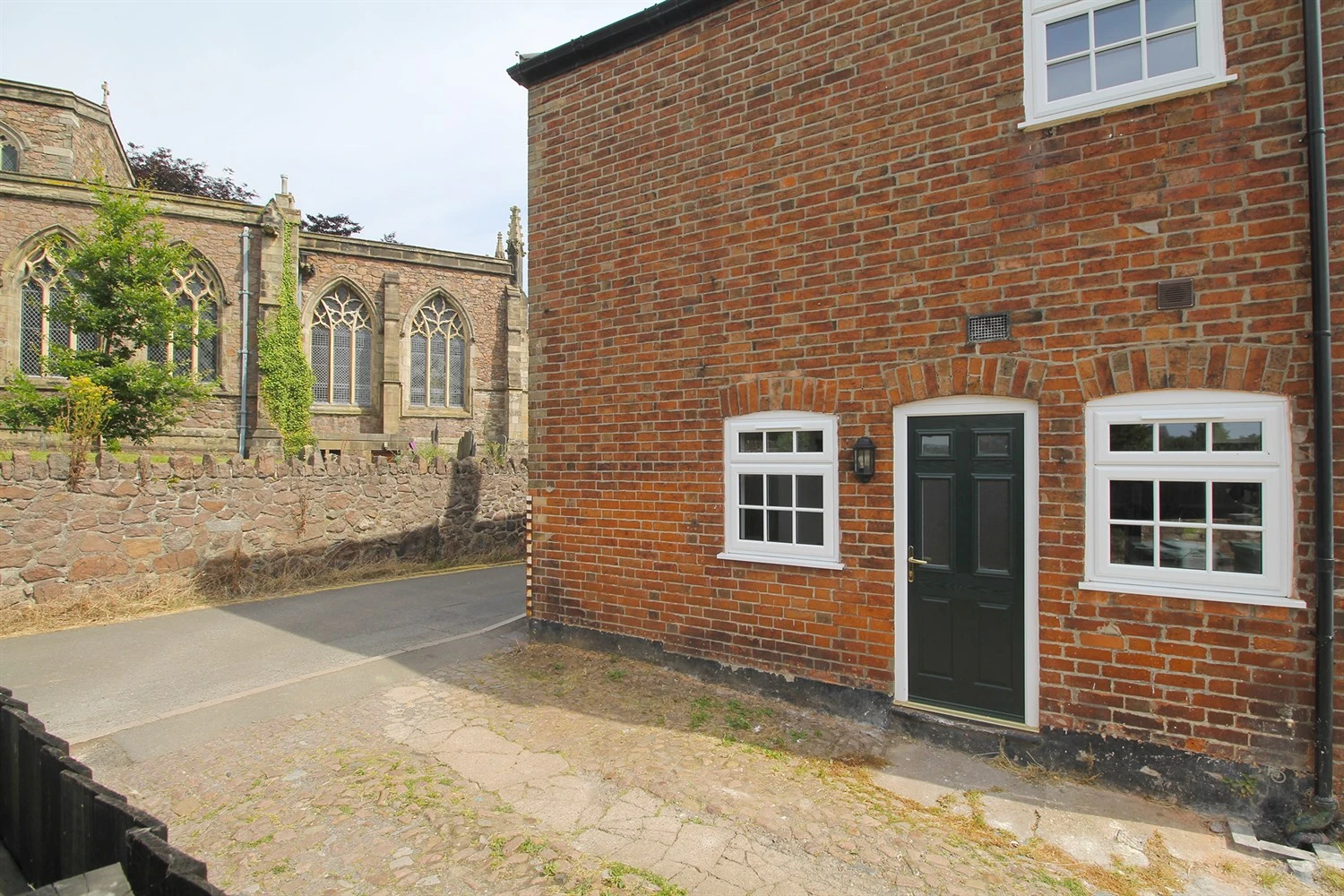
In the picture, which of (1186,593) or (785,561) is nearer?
(1186,593)

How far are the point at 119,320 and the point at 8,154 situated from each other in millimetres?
15655

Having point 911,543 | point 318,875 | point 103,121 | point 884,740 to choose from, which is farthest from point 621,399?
point 103,121

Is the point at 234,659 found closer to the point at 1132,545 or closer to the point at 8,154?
the point at 1132,545

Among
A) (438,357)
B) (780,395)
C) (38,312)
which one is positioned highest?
(38,312)

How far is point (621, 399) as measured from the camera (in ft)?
22.4

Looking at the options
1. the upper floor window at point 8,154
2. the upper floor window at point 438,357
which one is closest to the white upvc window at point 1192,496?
the upper floor window at point 438,357

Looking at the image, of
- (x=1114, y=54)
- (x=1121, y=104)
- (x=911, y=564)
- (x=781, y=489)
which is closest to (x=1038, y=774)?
(x=911, y=564)

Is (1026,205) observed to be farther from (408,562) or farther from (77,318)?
(77,318)

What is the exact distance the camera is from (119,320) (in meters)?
12.3

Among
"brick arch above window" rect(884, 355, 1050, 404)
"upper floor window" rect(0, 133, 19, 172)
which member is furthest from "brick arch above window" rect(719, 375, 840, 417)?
"upper floor window" rect(0, 133, 19, 172)

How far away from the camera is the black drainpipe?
379 cm

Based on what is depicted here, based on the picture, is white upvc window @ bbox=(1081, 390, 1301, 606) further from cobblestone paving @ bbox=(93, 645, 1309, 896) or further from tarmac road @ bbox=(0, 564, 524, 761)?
tarmac road @ bbox=(0, 564, 524, 761)

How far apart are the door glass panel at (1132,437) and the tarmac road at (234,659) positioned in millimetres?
6061

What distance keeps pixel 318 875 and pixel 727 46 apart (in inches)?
269
